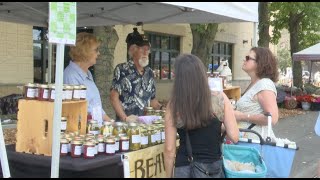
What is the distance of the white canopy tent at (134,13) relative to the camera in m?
4.11

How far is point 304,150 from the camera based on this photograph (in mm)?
9453

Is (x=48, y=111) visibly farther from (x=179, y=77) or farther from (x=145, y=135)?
(x=179, y=77)

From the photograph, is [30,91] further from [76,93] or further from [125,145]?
[125,145]

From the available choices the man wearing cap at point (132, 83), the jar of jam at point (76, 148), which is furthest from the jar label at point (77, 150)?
the man wearing cap at point (132, 83)

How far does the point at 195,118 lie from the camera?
122 inches

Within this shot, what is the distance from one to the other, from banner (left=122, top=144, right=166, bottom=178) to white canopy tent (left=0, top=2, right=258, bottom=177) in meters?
1.28

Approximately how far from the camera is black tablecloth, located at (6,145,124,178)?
10.8ft

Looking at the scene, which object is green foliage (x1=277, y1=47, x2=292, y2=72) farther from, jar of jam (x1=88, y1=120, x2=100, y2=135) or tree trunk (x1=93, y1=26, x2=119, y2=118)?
jar of jam (x1=88, y1=120, x2=100, y2=135)

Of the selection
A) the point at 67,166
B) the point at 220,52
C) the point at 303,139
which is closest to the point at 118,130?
the point at 67,166

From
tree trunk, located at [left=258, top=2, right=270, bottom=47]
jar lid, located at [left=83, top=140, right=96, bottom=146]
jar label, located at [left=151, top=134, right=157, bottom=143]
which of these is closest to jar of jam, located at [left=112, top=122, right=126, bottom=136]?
jar label, located at [left=151, top=134, right=157, bottom=143]

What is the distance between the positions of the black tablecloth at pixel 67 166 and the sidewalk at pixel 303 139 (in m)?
4.29

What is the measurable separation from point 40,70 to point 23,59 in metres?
1.34

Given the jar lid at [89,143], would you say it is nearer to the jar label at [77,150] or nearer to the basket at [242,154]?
the jar label at [77,150]

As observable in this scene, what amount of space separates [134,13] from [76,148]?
2.51 m
